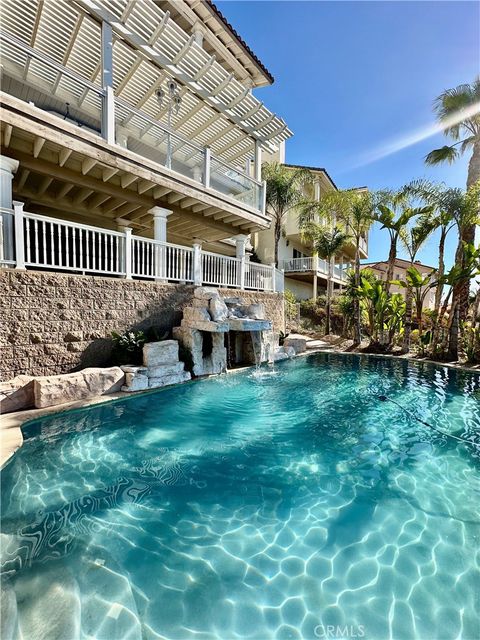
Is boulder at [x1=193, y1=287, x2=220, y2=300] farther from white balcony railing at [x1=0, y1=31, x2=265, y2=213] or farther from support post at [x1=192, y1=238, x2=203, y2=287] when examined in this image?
white balcony railing at [x1=0, y1=31, x2=265, y2=213]

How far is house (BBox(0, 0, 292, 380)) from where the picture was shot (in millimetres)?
6727

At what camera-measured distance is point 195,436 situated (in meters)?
5.14

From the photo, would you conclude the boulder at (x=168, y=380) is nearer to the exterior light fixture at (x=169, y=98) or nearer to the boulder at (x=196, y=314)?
the boulder at (x=196, y=314)

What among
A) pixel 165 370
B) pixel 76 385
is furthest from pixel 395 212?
pixel 76 385

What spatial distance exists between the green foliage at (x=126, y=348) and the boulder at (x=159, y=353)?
0.37 metres

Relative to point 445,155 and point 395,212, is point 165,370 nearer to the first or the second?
point 395,212

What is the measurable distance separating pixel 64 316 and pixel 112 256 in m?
2.17

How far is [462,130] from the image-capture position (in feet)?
44.7

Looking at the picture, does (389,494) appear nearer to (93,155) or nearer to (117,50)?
(93,155)

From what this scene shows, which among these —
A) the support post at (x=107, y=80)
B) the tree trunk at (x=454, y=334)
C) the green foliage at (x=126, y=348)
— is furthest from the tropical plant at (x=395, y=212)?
the green foliage at (x=126, y=348)

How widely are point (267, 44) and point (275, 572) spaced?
1787 centimetres

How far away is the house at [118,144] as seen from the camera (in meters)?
6.73

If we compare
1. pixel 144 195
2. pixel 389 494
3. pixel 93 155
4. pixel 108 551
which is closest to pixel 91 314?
pixel 93 155

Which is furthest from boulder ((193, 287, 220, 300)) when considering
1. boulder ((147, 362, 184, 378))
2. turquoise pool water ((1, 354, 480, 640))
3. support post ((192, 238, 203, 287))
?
turquoise pool water ((1, 354, 480, 640))
